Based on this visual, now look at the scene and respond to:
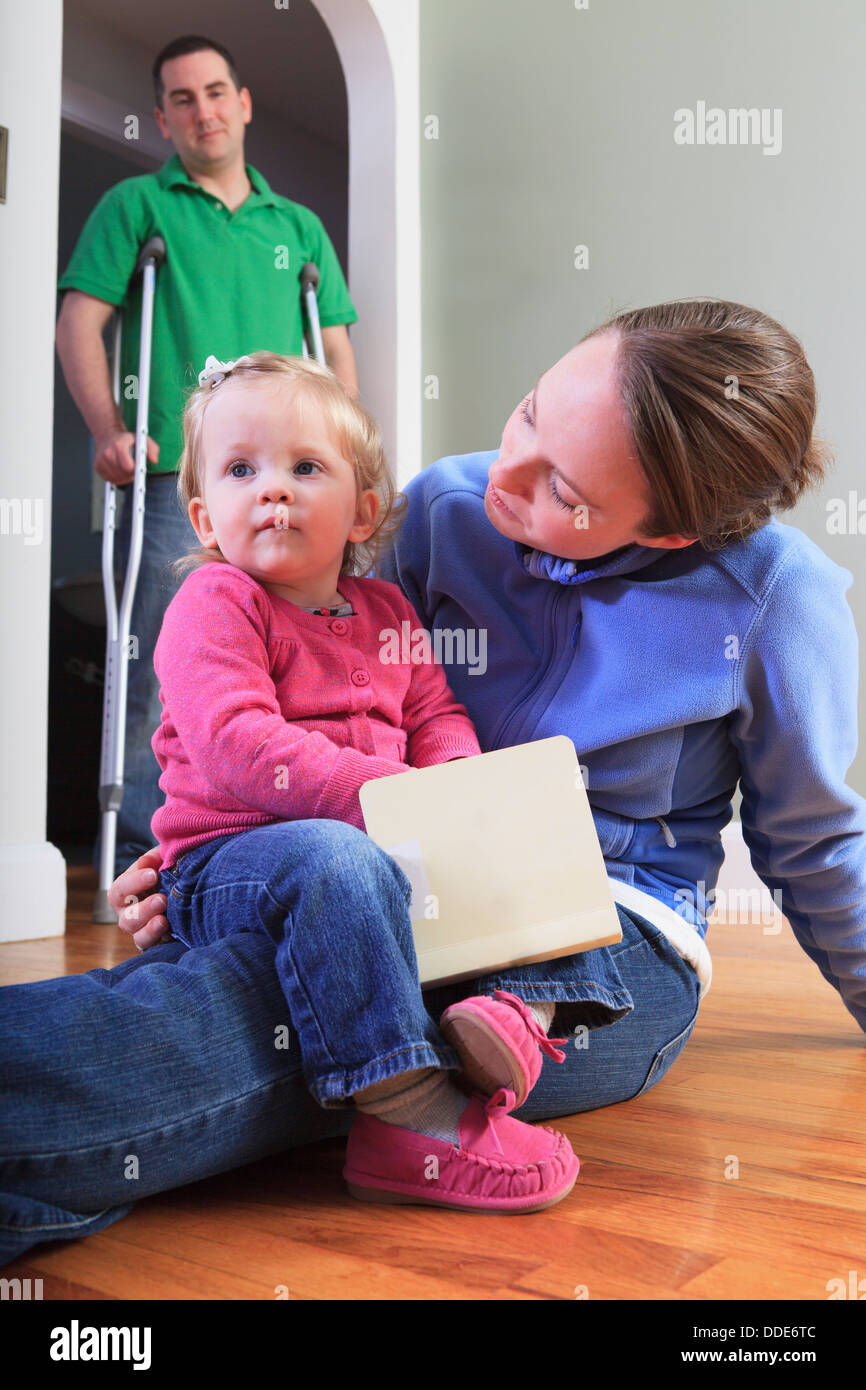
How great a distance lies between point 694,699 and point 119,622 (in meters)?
1.56

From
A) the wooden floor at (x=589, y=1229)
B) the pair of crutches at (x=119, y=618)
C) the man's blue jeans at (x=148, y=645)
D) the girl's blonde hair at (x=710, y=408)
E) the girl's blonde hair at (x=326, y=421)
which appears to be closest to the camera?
the wooden floor at (x=589, y=1229)

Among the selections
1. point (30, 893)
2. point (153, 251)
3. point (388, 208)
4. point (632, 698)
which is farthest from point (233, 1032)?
point (388, 208)

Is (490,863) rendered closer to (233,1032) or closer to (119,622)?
(233,1032)

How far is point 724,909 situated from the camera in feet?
7.65

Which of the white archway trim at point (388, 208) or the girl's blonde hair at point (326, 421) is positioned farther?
the white archway trim at point (388, 208)

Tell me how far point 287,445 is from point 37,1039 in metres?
0.52

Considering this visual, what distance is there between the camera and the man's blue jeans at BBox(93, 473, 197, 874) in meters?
2.34

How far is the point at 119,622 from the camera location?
2.32 metres

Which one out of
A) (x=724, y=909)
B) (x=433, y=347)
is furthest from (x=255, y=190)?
(x=724, y=909)

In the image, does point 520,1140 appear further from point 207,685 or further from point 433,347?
point 433,347

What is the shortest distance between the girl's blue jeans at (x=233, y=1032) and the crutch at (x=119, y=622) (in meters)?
1.39

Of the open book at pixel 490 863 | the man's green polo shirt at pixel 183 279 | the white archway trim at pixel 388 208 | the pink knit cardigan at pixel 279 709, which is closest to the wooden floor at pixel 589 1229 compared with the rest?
the open book at pixel 490 863

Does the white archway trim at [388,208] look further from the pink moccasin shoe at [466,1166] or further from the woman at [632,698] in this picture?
the pink moccasin shoe at [466,1166]

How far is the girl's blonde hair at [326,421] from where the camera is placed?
40.8 inches
